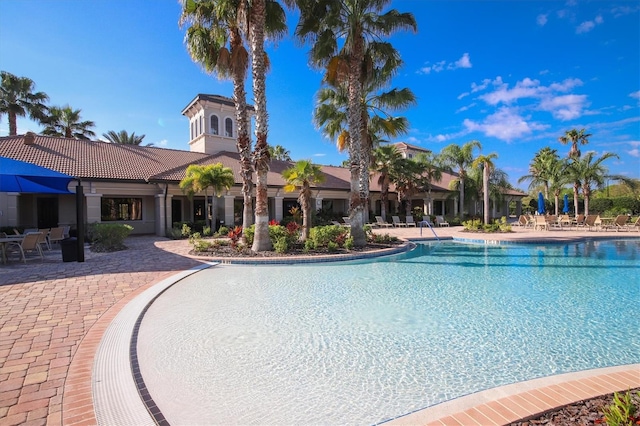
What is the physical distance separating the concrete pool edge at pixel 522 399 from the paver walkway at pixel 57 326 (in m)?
3.09

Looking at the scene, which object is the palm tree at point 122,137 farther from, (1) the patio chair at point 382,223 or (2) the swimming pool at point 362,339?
(2) the swimming pool at point 362,339

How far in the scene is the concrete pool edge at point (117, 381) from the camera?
9.41 feet

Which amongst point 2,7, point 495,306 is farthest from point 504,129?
point 2,7

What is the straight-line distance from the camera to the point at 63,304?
6.18 meters

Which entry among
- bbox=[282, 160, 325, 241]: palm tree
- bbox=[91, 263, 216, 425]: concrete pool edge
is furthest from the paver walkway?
bbox=[282, 160, 325, 241]: palm tree

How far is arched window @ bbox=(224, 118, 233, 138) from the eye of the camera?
1104 inches

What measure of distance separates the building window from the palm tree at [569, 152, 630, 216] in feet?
126

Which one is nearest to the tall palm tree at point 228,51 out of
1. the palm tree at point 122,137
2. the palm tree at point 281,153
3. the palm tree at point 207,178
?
the palm tree at point 207,178

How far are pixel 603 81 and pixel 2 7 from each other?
27274mm

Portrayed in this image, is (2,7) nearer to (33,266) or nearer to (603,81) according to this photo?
(33,266)

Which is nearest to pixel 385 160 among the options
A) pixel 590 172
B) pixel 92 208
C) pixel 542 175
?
pixel 542 175

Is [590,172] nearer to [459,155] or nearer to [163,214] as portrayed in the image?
[459,155]

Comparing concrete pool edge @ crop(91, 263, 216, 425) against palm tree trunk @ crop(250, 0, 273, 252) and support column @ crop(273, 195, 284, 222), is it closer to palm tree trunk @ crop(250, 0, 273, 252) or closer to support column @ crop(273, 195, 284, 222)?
palm tree trunk @ crop(250, 0, 273, 252)

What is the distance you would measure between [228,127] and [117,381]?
27.4m
